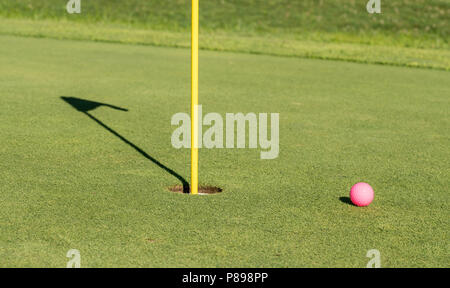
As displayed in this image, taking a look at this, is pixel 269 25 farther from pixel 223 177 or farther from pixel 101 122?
pixel 223 177

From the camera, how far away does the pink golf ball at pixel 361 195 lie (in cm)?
525

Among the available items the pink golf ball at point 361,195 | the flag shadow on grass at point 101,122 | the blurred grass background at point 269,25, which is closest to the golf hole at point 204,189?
the flag shadow on grass at point 101,122

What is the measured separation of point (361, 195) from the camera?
525 cm

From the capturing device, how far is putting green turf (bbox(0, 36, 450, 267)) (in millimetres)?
4367

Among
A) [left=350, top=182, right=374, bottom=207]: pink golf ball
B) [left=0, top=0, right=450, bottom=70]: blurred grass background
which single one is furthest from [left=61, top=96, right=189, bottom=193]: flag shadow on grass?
[left=0, top=0, right=450, bottom=70]: blurred grass background

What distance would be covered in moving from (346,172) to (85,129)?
301 centimetres

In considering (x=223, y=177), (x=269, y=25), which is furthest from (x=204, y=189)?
(x=269, y=25)

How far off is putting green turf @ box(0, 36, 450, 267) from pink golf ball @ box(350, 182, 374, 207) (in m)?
0.11

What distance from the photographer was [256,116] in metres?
8.77

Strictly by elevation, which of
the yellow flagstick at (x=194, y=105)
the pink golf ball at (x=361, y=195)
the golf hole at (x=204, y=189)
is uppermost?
the yellow flagstick at (x=194, y=105)

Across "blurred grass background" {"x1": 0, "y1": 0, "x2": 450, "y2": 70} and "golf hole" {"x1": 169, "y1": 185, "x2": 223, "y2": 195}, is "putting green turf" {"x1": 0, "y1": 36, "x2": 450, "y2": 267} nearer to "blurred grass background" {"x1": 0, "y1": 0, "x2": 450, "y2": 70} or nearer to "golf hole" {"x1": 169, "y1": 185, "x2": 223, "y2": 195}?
"golf hole" {"x1": 169, "y1": 185, "x2": 223, "y2": 195}

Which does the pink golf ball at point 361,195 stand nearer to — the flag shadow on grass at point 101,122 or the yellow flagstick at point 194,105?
the yellow flagstick at point 194,105

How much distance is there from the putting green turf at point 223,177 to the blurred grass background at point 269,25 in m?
5.85
